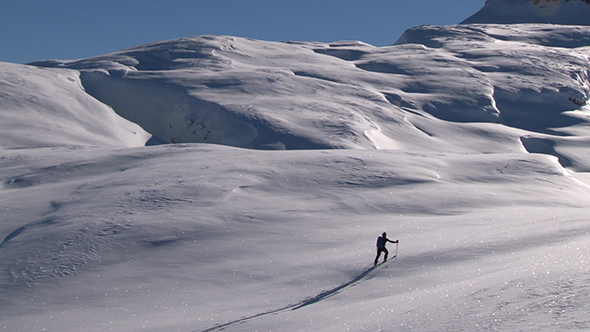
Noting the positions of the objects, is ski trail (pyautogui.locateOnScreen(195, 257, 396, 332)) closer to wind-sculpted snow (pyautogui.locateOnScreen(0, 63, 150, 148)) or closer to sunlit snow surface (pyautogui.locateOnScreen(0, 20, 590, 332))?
sunlit snow surface (pyautogui.locateOnScreen(0, 20, 590, 332))

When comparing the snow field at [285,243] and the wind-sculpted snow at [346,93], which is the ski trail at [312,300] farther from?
the wind-sculpted snow at [346,93]

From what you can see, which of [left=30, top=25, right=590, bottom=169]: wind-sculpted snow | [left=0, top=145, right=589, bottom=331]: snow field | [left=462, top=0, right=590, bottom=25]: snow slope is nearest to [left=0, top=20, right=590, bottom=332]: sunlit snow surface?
[left=0, top=145, right=589, bottom=331]: snow field

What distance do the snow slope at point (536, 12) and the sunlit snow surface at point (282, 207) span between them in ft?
120

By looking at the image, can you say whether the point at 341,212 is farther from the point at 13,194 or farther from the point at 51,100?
the point at 51,100

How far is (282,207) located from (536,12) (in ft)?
216

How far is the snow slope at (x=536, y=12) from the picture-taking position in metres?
69.6

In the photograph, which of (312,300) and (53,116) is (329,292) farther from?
(53,116)

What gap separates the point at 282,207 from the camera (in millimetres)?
14734

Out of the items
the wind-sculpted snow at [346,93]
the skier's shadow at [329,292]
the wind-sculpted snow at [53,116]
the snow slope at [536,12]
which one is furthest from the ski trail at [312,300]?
the snow slope at [536,12]

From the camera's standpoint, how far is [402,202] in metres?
15.9

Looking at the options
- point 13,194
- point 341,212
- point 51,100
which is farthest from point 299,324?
point 51,100

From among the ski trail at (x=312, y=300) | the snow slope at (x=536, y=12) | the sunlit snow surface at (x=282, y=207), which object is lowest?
the ski trail at (x=312, y=300)

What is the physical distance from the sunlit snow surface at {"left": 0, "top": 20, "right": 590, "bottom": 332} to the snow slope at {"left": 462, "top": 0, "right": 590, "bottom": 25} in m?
36.6

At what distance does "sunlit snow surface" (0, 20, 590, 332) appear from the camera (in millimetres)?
8852
